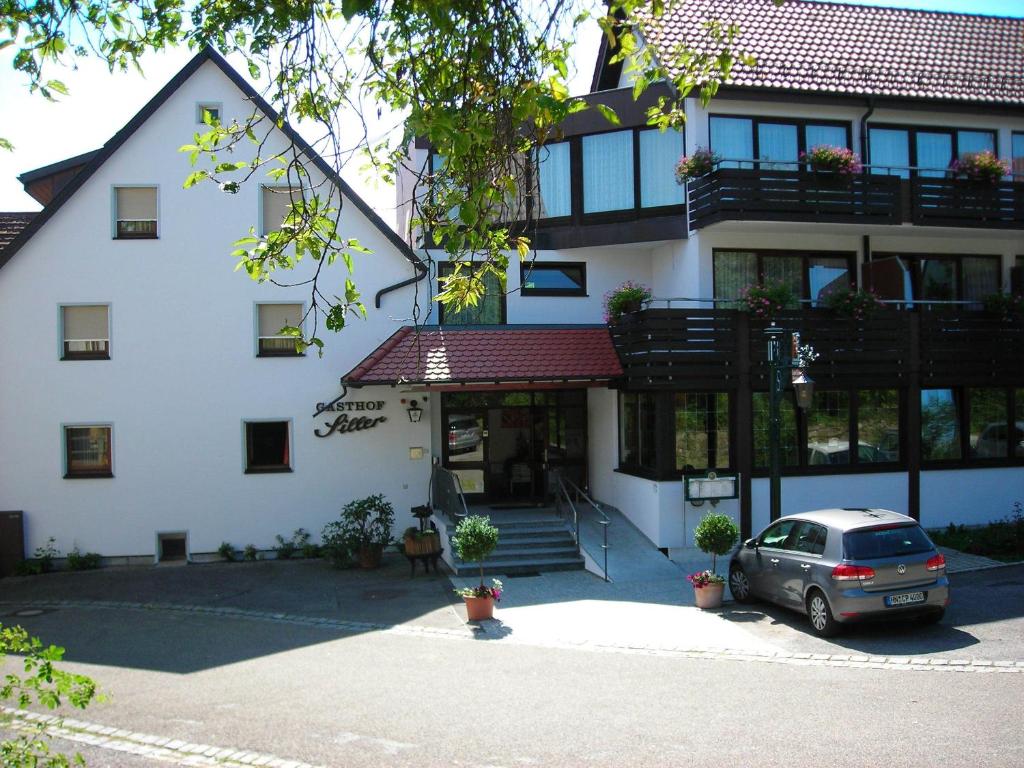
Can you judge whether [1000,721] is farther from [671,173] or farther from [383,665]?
[671,173]

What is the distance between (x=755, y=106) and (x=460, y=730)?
46.3ft

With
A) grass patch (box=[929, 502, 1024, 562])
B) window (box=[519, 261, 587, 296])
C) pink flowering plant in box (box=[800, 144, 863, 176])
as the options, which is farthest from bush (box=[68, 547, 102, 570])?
grass patch (box=[929, 502, 1024, 562])

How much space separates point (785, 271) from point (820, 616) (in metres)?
9.03

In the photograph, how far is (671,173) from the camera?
18234 millimetres

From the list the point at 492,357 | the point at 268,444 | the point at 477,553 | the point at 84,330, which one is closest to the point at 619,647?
the point at 477,553

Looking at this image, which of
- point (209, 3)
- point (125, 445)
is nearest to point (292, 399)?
point (125, 445)

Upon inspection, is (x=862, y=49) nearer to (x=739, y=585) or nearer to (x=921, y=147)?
(x=921, y=147)

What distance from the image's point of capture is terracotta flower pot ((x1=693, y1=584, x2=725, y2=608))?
13539 mm

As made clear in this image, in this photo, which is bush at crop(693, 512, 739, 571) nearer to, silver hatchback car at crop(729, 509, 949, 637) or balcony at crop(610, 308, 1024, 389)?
silver hatchback car at crop(729, 509, 949, 637)

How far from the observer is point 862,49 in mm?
19672

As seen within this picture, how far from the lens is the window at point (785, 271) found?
60.1ft

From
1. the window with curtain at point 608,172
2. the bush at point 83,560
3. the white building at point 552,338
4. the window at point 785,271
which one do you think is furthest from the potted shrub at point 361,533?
the window at point 785,271

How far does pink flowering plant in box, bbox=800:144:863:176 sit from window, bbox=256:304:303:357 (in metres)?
10.9

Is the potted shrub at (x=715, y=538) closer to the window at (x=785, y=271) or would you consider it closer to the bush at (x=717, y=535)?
the bush at (x=717, y=535)
